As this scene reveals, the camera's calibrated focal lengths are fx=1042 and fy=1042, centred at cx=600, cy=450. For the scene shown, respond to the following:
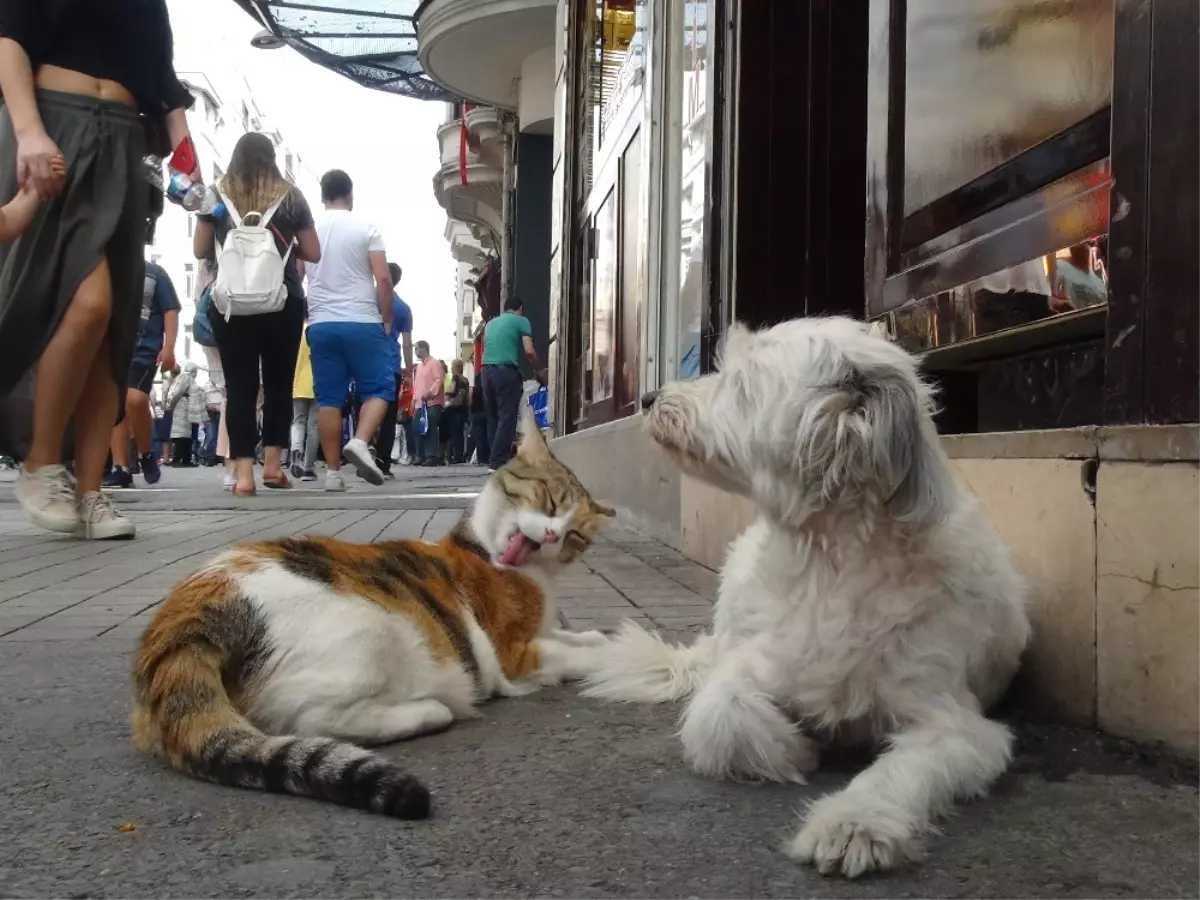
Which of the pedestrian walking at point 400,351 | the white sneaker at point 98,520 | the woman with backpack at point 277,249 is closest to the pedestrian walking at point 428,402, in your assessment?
the pedestrian walking at point 400,351

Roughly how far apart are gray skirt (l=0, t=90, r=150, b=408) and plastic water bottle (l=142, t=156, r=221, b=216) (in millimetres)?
274

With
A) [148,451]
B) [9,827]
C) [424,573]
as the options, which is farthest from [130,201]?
[148,451]

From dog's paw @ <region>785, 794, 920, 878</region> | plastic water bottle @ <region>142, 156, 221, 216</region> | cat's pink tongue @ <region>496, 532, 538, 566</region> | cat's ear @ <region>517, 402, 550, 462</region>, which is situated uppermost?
plastic water bottle @ <region>142, 156, 221, 216</region>

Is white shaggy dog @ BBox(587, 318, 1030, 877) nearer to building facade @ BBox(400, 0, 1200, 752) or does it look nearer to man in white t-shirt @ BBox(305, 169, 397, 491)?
building facade @ BBox(400, 0, 1200, 752)

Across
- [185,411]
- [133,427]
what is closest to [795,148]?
[133,427]

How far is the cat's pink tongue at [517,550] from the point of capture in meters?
2.97

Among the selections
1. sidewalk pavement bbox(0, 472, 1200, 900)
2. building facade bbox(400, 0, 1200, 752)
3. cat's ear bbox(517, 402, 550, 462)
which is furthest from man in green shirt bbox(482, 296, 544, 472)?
sidewalk pavement bbox(0, 472, 1200, 900)

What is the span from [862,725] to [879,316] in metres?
1.64

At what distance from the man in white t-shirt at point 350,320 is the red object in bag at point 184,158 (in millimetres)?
2466

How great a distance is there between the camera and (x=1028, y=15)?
2.71m

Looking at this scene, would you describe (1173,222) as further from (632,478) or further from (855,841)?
(632,478)

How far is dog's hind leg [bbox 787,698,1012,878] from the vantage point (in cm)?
159

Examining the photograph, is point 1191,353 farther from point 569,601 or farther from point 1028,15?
point 569,601

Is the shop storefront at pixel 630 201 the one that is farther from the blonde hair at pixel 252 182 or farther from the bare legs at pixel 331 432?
the blonde hair at pixel 252 182
